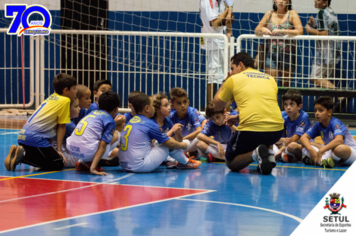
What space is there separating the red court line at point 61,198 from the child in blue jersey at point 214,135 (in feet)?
5.62

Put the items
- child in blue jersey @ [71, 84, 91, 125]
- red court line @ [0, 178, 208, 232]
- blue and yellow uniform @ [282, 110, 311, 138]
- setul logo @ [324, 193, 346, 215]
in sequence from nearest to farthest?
red court line @ [0, 178, 208, 232] → setul logo @ [324, 193, 346, 215] → child in blue jersey @ [71, 84, 91, 125] → blue and yellow uniform @ [282, 110, 311, 138]

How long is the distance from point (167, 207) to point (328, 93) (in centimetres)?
585

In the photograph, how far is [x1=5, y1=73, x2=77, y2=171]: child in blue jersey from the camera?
515 centimetres

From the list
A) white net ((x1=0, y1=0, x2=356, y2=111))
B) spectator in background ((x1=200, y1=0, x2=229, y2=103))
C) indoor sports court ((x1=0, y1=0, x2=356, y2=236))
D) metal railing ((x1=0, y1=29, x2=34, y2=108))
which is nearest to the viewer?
indoor sports court ((x1=0, y1=0, x2=356, y2=236))

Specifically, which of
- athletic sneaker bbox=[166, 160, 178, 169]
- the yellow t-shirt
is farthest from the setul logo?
athletic sneaker bbox=[166, 160, 178, 169]

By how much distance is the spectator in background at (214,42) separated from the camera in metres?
9.17

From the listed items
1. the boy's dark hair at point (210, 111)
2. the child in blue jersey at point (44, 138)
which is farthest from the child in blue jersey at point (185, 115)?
the child in blue jersey at point (44, 138)

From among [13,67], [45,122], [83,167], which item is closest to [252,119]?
[83,167]

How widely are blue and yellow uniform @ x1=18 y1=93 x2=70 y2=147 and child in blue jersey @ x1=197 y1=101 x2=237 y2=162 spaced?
5.45ft

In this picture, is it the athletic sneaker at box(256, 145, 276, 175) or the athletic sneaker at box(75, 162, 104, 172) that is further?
the athletic sneaker at box(75, 162, 104, 172)

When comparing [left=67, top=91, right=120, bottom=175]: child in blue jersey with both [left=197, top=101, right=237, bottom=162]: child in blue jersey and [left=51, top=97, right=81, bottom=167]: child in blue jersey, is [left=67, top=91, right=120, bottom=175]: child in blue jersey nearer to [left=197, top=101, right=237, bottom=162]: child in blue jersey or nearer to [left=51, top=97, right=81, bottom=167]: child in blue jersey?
[left=51, top=97, right=81, bottom=167]: child in blue jersey

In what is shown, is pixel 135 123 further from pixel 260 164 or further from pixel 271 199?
pixel 271 199

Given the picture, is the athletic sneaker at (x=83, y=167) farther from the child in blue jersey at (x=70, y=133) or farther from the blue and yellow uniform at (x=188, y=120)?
the blue and yellow uniform at (x=188, y=120)

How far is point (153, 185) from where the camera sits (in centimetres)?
447
